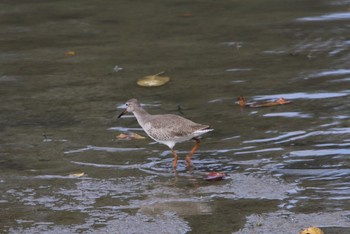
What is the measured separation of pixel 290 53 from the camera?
1150 centimetres

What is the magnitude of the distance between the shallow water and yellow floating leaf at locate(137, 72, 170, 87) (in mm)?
86

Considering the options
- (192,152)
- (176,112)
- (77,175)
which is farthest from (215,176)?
(176,112)

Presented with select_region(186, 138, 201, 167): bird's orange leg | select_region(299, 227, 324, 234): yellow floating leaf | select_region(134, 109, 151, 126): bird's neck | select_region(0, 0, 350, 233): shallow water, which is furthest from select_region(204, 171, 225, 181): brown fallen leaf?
select_region(299, 227, 324, 234): yellow floating leaf

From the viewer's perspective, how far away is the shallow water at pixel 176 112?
675cm

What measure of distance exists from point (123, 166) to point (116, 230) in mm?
1585

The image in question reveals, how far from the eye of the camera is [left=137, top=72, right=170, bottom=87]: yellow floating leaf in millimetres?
10391

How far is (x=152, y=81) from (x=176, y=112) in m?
1.11

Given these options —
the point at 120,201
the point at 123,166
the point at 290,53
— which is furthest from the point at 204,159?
the point at 290,53

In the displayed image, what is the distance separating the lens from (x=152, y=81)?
1041cm

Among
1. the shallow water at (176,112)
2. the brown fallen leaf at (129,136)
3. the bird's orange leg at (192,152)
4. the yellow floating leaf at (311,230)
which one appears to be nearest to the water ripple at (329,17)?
the shallow water at (176,112)

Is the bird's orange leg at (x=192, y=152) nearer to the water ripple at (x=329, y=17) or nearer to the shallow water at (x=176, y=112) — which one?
the shallow water at (x=176, y=112)

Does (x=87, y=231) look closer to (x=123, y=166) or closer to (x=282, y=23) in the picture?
(x=123, y=166)

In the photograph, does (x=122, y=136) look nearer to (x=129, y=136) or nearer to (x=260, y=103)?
(x=129, y=136)

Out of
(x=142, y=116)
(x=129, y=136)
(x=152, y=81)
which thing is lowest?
(x=129, y=136)
